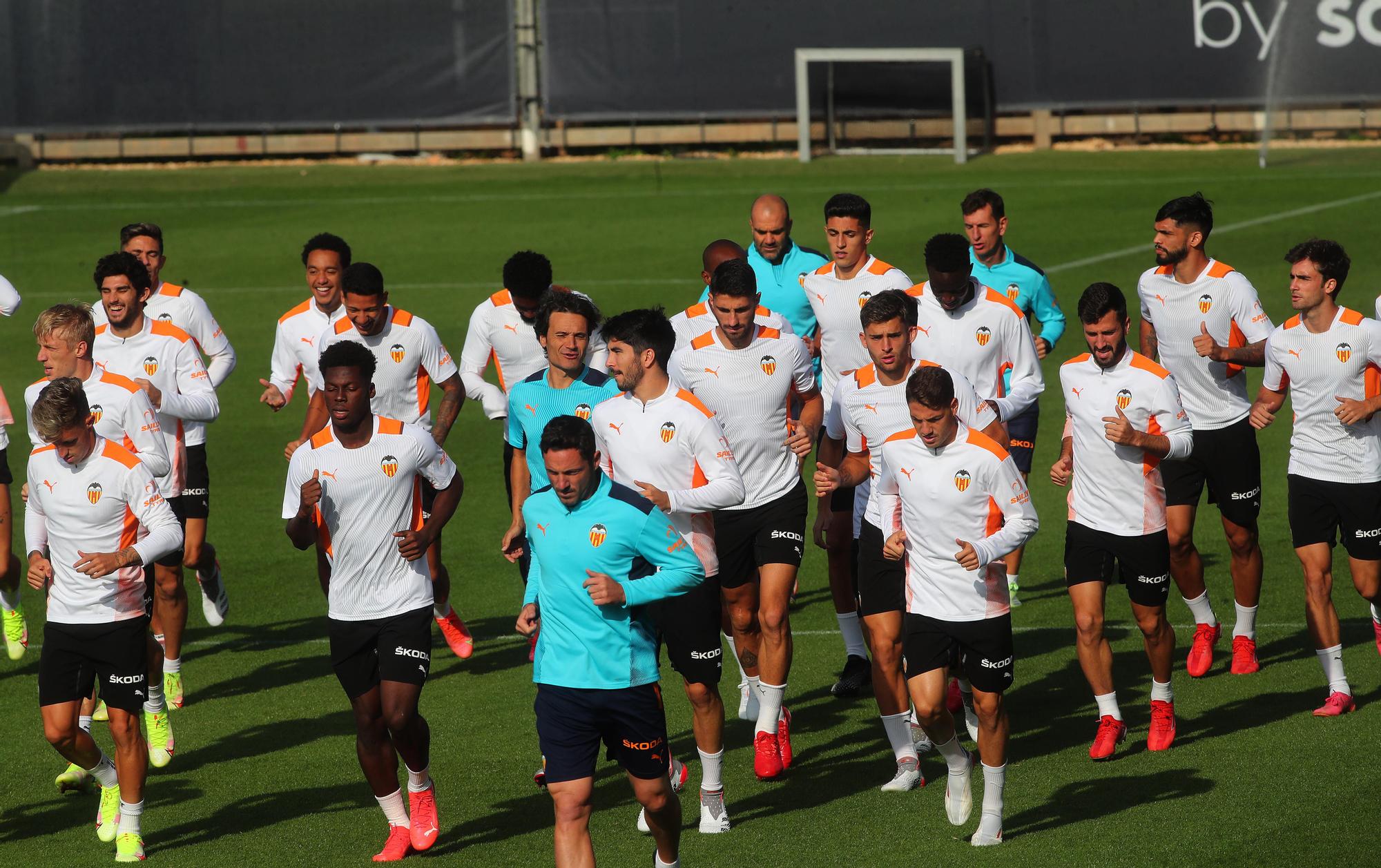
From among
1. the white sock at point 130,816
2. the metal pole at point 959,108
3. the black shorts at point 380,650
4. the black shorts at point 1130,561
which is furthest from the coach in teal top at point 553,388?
the metal pole at point 959,108

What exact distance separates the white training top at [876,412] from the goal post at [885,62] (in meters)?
21.1

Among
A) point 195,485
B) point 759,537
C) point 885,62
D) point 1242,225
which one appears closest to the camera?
point 759,537

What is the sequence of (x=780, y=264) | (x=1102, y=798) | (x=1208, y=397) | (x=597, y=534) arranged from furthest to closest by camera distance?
(x=780, y=264) → (x=1208, y=397) → (x=1102, y=798) → (x=597, y=534)

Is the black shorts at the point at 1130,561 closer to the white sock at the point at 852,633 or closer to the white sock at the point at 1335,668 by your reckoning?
the white sock at the point at 1335,668

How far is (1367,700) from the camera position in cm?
930

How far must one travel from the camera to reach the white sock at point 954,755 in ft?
25.1

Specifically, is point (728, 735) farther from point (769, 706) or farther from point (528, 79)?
point (528, 79)

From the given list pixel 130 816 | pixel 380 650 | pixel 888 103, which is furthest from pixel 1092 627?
pixel 888 103

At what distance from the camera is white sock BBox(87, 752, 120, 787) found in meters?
8.07

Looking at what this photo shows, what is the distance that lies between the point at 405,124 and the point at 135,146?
5530mm

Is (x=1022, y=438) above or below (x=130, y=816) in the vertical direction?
above

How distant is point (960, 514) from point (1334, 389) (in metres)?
3.15

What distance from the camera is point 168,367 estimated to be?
999cm

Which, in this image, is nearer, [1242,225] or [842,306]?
[842,306]
